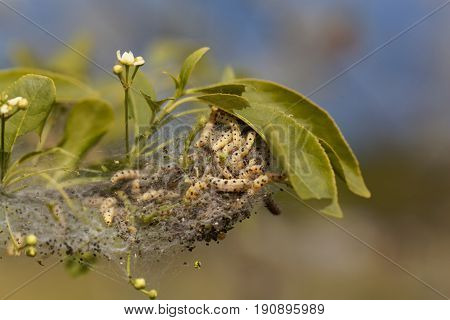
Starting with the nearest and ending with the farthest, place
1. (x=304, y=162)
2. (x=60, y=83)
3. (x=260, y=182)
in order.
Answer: (x=304, y=162), (x=260, y=182), (x=60, y=83)

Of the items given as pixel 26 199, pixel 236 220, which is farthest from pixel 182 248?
pixel 26 199

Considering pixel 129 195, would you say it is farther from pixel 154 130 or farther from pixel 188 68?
pixel 188 68

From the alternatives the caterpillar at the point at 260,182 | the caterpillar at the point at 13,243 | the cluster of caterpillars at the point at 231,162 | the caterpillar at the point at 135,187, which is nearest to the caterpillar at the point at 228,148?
the cluster of caterpillars at the point at 231,162

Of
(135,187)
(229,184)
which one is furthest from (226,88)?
(135,187)

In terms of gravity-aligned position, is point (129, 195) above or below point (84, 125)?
below

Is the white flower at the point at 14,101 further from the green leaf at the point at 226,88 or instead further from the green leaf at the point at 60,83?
the green leaf at the point at 226,88

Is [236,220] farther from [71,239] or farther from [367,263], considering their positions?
[367,263]
